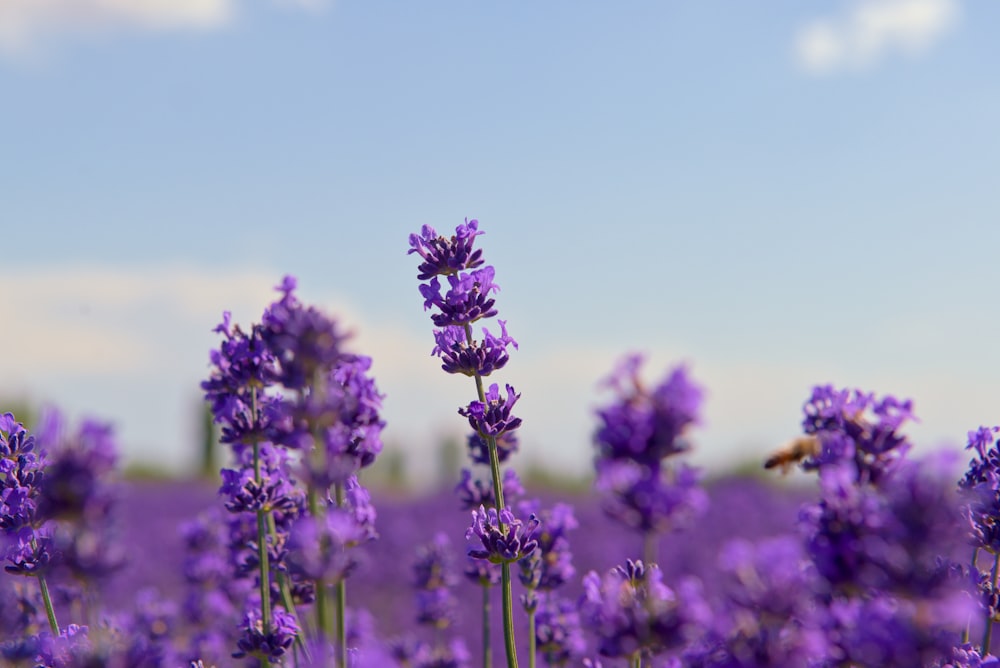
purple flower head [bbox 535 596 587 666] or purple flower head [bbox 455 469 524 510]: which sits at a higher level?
purple flower head [bbox 455 469 524 510]

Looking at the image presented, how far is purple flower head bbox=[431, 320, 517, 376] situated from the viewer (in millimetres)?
3242

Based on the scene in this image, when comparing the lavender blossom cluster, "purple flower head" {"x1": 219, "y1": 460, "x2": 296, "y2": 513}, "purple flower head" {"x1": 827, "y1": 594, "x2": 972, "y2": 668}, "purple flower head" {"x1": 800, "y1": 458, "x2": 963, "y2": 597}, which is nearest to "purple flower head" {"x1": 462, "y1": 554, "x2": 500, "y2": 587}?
the lavender blossom cluster

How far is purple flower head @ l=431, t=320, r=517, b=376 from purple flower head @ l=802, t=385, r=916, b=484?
1.05 m

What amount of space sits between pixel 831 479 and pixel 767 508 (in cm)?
1826

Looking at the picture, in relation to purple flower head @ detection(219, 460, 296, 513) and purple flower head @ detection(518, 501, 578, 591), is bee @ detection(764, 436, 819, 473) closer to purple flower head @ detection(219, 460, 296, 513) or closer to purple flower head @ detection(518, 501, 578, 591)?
purple flower head @ detection(518, 501, 578, 591)

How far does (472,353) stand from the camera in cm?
324

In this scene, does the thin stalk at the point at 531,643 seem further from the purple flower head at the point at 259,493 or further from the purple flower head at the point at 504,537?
the purple flower head at the point at 259,493

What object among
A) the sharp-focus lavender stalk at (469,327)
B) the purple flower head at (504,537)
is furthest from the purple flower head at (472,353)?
the purple flower head at (504,537)

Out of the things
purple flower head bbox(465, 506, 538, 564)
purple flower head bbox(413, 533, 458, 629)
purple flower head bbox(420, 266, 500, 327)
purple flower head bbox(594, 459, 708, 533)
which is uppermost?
purple flower head bbox(420, 266, 500, 327)

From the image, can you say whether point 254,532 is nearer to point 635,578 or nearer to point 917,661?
point 635,578

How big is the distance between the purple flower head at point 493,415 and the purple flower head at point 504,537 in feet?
0.79

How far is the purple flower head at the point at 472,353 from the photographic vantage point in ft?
10.6

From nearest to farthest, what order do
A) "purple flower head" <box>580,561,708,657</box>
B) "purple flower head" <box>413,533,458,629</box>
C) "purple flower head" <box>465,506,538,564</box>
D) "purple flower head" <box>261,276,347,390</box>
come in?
"purple flower head" <box>580,561,708,657</box> < "purple flower head" <box>261,276,347,390</box> < "purple flower head" <box>465,506,538,564</box> < "purple flower head" <box>413,533,458,629</box>

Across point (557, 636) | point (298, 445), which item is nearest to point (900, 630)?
point (298, 445)
